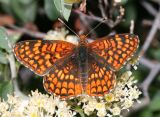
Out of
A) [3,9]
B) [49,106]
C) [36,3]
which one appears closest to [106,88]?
[49,106]

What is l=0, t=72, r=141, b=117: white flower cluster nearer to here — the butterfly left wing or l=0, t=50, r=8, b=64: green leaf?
the butterfly left wing

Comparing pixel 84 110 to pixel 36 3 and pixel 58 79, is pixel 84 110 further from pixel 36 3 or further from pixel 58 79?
pixel 36 3

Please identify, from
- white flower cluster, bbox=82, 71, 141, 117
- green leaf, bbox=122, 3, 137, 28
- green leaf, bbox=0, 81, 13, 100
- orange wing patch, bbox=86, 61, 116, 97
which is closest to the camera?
orange wing patch, bbox=86, 61, 116, 97

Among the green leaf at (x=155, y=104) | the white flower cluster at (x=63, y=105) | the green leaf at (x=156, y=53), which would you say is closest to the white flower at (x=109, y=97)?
the white flower cluster at (x=63, y=105)

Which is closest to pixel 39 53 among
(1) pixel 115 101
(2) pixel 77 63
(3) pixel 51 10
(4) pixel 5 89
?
(2) pixel 77 63

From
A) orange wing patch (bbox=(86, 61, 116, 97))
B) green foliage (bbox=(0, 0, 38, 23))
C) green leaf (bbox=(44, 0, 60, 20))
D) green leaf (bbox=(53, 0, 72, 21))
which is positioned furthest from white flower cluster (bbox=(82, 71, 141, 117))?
green foliage (bbox=(0, 0, 38, 23))

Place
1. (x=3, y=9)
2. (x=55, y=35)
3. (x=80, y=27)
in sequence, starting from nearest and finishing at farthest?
(x=55, y=35) < (x=80, y=27) < (x=3, y=9)

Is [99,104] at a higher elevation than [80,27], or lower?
lower
